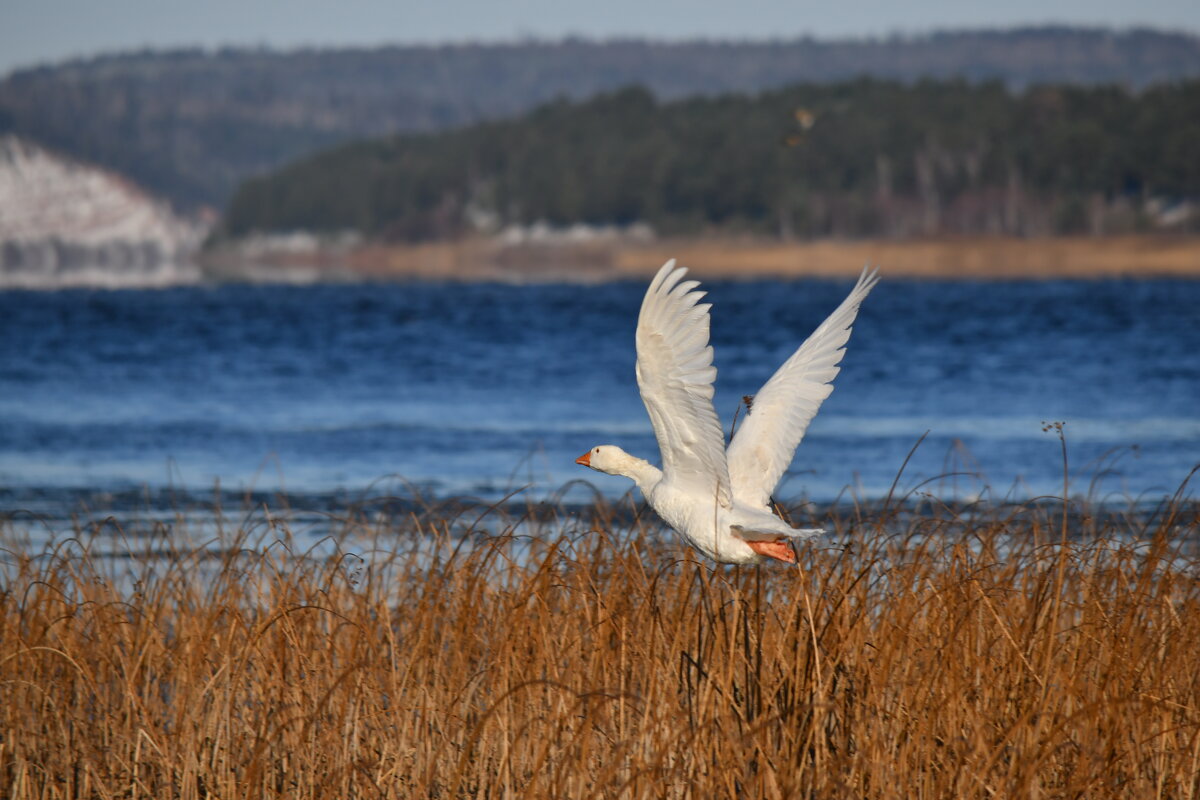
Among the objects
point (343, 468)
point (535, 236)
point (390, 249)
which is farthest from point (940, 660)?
point (390, 249)

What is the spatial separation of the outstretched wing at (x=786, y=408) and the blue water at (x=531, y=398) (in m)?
1.35

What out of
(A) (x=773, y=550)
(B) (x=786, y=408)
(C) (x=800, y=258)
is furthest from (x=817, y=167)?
(A) (x=773, y=550)

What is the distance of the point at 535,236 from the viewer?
13525 cm

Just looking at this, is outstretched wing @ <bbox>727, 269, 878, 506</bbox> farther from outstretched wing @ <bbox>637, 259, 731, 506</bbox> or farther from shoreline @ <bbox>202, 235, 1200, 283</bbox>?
shoreline @ <bbox>202, 235, 1200, 283</bbox>

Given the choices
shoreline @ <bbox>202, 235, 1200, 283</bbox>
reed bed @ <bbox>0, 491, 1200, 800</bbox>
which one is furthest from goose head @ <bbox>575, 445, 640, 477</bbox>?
shoreline @ <bbox>202, 235, 1200, 283</bbox>

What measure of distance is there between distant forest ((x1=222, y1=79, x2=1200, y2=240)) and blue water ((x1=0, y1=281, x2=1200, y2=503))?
2009 inches

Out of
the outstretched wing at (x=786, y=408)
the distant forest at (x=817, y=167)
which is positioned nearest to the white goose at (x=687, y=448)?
the outstretched wing at (x=786, y=408)

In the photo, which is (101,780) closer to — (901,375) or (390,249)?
(901,375)

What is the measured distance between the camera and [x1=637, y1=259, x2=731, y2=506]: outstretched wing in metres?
4.29

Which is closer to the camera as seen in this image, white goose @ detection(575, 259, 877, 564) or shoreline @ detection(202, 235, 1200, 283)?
white goose @ detection(575, 259, 877, 564)

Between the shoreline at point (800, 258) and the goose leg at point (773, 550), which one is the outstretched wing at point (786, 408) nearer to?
the goose leg at point (773, 550)

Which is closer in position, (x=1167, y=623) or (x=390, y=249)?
(x=1167, y=623)

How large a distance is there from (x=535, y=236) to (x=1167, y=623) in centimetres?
13115

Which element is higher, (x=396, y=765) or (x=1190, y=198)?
(x=1190, y=198)
